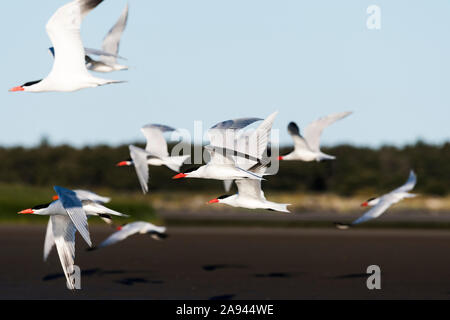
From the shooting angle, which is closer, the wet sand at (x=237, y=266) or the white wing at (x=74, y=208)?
the white wing at (x=74, y=208)

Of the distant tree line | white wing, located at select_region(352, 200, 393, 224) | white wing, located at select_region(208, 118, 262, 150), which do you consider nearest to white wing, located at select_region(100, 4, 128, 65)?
white wing, located at select_region(208, 118, 262, 150)

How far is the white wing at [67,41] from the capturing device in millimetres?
11963

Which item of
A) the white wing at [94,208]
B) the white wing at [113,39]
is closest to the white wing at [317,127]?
the white wing at [113,39]

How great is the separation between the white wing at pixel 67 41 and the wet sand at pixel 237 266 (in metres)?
5.49

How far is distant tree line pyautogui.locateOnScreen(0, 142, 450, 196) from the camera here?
62.0m

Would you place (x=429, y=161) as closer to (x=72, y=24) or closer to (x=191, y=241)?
(x=191, y=241)

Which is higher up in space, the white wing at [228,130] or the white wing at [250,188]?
the white wing at [228,130]

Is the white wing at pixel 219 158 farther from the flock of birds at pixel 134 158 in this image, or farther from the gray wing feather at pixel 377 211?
the gray wing feather at pixel 377 211

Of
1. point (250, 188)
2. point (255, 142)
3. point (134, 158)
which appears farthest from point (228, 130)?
point (134, 158)

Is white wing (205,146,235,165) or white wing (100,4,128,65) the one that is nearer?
white wing (205,146,235,165)

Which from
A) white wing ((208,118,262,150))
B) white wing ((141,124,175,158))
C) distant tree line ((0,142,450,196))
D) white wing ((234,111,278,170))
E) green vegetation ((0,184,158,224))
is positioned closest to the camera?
white wing ((208,118,262,150))

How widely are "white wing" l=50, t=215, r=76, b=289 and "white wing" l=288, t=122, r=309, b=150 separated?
4697mm

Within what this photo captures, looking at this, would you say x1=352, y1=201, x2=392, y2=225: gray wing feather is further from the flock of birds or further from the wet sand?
the wet sand
